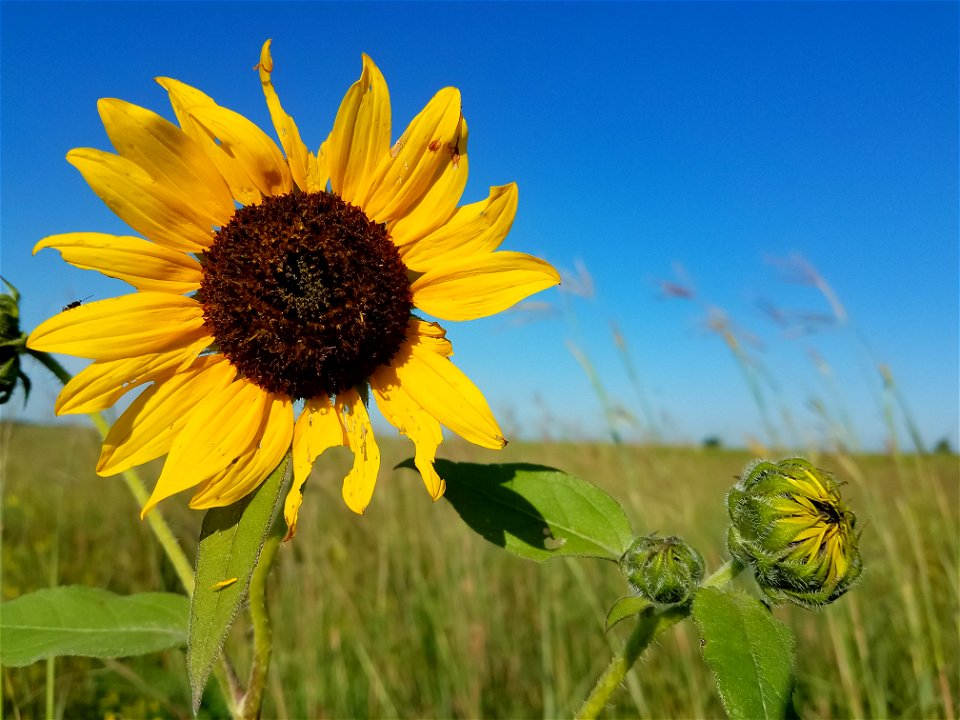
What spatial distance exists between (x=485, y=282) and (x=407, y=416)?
32 cm

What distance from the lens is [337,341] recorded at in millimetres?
1419

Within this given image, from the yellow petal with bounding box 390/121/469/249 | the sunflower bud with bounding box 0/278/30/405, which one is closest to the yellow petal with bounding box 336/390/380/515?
the yellow petal with bounding box 390/121/469/249

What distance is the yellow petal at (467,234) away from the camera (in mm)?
1408

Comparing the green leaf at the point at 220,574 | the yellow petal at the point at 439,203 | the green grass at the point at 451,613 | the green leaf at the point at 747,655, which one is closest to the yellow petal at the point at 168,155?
the yellow petal at the point at 439,203

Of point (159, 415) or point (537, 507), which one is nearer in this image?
point (159, 415)

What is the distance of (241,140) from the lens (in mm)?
1364

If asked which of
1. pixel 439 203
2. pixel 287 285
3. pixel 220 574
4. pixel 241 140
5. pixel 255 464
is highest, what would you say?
pixel 241 140

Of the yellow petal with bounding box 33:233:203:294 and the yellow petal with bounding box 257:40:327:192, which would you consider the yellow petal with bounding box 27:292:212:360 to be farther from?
the yellow petal with bounding box 257:40:327:192

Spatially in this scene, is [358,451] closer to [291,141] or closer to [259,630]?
[259,630]

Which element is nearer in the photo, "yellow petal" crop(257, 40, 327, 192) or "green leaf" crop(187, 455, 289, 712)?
"green leaf" crop(187, 455, 289, 712)

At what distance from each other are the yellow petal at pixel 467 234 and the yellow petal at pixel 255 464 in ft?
1.33

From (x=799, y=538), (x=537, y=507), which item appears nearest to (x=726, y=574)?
(x=799, y=538)

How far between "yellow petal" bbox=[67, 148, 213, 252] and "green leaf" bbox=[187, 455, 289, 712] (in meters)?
0.56

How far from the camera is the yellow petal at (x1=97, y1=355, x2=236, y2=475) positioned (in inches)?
52.9
